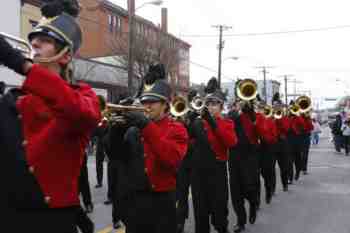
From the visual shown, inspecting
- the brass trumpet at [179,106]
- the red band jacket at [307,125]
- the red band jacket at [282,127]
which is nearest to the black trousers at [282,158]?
the red band jacket at [282,127]

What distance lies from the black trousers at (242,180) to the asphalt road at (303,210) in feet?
1.31

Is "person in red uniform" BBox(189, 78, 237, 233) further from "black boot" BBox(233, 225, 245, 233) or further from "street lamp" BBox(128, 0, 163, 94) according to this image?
"street lamp" BBox(128, 0, 163, 94)

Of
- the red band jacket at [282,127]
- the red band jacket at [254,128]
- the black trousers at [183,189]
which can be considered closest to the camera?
the black trousers at [183,189]

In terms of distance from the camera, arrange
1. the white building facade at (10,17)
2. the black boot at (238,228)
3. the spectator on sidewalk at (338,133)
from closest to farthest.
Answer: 1. the black boot at (238,228)
2. the white building facade at (10,17)
3. the spectator on sidewalk at (338,133)

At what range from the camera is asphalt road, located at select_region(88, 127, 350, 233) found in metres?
7.96

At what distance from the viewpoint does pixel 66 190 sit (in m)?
2.59

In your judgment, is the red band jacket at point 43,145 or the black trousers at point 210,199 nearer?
the red band jacket at point 43,145

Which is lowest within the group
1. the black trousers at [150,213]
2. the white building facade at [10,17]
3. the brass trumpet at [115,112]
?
the black trousers at [150,213]

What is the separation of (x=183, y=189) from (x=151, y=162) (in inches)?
136

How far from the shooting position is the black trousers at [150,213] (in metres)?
4.42

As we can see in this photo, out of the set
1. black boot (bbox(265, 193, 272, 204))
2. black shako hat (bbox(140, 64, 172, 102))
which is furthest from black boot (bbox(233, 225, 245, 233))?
black shako hat (bbox(140, 64, 172, 102))

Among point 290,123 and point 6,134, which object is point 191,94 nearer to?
point 290,123

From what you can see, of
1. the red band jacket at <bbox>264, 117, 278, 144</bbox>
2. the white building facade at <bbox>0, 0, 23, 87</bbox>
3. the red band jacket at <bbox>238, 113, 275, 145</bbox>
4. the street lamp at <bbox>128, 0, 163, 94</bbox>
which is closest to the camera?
the red band jacket at <bbox>238, 113, 275, 145</bbox>

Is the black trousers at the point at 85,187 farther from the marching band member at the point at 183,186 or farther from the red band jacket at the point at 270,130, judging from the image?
the red band jacket at the point at 270,130
